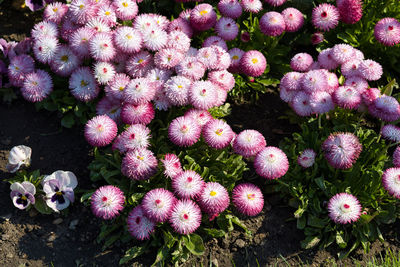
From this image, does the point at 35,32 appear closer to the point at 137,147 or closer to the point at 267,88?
the point at 137,147

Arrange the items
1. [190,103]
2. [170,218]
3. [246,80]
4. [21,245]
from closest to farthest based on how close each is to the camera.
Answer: [170,218] → [21,245] → [190,103] → [246,80]

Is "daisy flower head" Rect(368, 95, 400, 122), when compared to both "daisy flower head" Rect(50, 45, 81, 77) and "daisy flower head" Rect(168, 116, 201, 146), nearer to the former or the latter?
"daisy flower head" Rect(168, 116, 201, 146)

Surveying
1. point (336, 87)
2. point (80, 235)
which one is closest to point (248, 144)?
point (336, 87)

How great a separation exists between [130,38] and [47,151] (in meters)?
1.11

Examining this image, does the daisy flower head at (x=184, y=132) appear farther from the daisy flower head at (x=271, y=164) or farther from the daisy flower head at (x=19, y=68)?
the daisy flower head at (x=19, y=68)

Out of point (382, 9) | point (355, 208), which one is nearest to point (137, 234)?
point (355, 208)

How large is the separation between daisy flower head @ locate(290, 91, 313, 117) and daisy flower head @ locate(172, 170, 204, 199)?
948 mm

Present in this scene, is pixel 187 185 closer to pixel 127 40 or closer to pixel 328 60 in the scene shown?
pixel 127 40

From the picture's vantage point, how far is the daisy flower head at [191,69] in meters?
3.36

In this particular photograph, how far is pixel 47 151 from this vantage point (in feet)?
12.0

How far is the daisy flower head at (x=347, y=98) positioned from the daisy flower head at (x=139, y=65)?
1.41 meters

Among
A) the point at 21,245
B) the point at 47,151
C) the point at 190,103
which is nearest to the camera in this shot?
the point at 21,245

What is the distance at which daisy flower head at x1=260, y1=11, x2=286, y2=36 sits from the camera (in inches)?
145

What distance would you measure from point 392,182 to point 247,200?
931 millimetres
